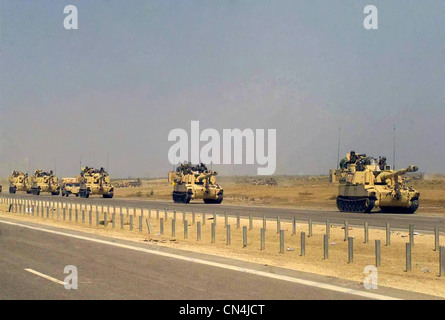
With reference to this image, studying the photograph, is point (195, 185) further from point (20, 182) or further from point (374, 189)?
point (20, 182)

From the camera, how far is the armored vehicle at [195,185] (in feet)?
155

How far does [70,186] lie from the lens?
229 feet

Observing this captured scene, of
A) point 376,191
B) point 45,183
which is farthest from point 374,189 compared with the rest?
point 45,183

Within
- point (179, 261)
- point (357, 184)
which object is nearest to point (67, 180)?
point (357, 184)

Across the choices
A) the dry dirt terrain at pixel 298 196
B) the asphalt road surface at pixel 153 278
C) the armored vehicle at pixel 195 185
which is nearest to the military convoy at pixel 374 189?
the dry dirt terrain at pixel 298 196

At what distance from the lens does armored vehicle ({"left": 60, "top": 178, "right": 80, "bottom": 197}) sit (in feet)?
226

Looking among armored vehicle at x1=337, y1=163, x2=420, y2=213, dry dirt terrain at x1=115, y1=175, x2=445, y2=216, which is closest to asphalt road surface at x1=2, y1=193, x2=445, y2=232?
armored vehicle at x1=337, y1=163, x2=420, y2=213

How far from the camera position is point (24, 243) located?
54.0 ft

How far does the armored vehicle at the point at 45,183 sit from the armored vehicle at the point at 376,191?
51822 mm

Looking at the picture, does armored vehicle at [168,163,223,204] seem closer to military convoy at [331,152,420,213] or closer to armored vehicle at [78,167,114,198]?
military convoy at [331,152,420,213]

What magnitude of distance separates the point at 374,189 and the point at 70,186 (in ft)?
151
